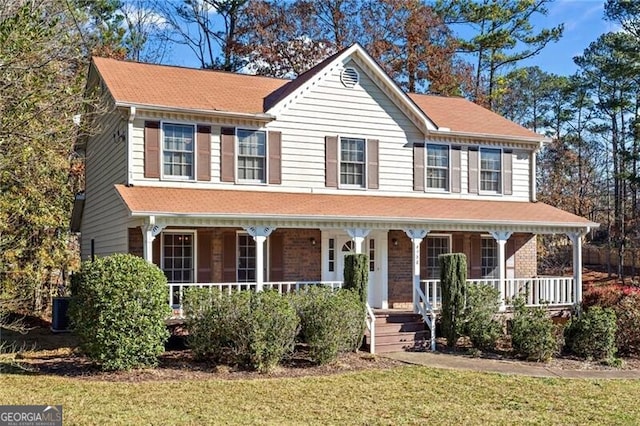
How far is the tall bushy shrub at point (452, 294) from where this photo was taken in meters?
14.6

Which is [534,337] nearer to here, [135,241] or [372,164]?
[372,164]

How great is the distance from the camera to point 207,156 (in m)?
15.9

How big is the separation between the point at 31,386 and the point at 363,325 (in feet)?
21.5

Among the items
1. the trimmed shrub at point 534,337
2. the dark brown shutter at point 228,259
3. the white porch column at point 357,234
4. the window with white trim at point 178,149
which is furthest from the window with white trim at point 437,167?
the window with white trim at point 178,149

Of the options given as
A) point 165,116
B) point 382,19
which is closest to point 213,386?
point 165,116

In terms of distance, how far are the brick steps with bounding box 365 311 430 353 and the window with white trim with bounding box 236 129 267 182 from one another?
485cm

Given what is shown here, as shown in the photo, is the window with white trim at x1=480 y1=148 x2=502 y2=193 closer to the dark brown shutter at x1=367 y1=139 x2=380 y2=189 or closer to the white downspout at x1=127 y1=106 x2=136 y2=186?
the dark brown shutter at x1=367 y1=139 x2=380 y2=189

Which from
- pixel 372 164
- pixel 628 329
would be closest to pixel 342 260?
pixel 372 164

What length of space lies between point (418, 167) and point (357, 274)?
5573 mm

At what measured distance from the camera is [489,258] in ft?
62.6

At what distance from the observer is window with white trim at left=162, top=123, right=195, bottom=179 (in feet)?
51.0

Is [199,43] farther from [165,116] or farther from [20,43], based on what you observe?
[20,43]

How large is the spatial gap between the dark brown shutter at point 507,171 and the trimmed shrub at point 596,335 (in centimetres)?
621

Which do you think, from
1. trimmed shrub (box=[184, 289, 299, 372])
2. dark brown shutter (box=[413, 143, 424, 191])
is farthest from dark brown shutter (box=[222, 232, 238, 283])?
dark brown shutter (box=[413, 143, 424, 191])
